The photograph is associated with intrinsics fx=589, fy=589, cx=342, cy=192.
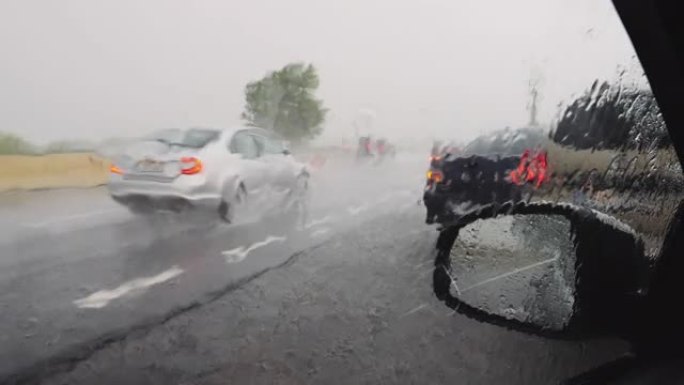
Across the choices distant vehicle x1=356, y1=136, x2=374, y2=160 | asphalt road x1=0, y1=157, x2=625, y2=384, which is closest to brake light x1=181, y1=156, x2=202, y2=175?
asphalt road x1=0, y1=157, x2=625, y2=384

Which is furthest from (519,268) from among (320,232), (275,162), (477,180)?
(275,162)

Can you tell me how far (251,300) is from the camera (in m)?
2.70

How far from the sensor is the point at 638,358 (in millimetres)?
2998

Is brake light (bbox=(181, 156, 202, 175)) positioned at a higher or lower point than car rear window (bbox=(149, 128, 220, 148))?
lower

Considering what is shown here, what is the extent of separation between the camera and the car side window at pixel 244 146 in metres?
2.67

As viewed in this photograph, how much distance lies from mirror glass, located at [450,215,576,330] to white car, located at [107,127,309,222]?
3.04ft

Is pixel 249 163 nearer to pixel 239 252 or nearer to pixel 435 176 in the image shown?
pixel 239 252

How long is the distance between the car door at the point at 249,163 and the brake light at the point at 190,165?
16cm

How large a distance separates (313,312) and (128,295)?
832 millimetres

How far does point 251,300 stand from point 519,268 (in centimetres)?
145

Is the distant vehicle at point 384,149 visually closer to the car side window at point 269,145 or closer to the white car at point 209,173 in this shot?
the white car at point 209,173

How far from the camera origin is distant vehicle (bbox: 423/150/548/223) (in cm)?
297

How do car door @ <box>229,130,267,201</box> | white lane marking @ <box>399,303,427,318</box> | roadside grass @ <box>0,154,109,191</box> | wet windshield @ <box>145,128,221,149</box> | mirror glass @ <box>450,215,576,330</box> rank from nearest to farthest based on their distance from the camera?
1. roadside grass @ <box>0,154,109,191</box>
2. wet windshield @ <box>145,128,221,149</box>
3. car door @ <box>229,130,267,201</box>
4. white lane marking @ <box>399,303,427,318</box>
5. mirror glass @ <box>450,215,576,330</box>

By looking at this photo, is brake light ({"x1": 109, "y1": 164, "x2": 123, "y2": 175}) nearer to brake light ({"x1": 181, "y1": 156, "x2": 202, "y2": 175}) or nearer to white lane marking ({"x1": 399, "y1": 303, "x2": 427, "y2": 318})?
brake light ({"x1": 181, "y1": 156, "x2": 202, "y2": 175})
